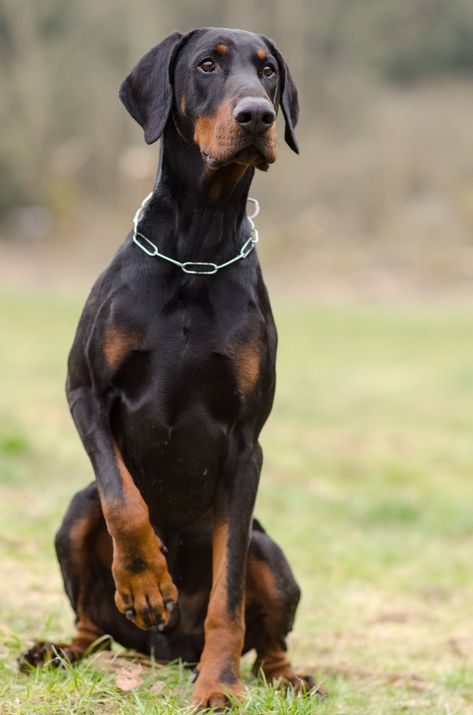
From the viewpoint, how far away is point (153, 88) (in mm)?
3859

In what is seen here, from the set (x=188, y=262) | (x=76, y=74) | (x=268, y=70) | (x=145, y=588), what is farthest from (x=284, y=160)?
(x=145, y=588)

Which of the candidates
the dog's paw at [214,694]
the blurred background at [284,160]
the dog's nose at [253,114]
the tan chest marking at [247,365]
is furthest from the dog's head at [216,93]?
the blurred background at [284,160]

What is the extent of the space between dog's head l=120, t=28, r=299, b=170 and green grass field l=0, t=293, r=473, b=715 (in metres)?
1.75

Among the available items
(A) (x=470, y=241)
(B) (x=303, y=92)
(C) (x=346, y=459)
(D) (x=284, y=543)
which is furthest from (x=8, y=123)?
(D) (x=284, y=543)

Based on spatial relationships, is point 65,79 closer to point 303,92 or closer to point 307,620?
point 303,92

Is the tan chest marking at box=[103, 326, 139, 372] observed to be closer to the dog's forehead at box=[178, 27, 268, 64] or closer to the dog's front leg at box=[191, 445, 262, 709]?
the dog's front leg at box=[191, 445, 262, 709]

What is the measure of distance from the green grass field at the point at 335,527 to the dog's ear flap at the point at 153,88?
6.06 ft

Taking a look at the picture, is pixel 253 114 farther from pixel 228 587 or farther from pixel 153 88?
pixel 228 587

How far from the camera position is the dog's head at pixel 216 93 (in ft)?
11.6

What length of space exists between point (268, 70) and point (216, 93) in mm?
312

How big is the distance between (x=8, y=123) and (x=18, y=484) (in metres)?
25.8

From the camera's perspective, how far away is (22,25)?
3400 centimetres

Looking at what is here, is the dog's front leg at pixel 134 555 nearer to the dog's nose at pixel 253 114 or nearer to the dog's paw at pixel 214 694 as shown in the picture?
the dog's paw at pixel 214 694

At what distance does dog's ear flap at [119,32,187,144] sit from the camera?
3.80 metres
